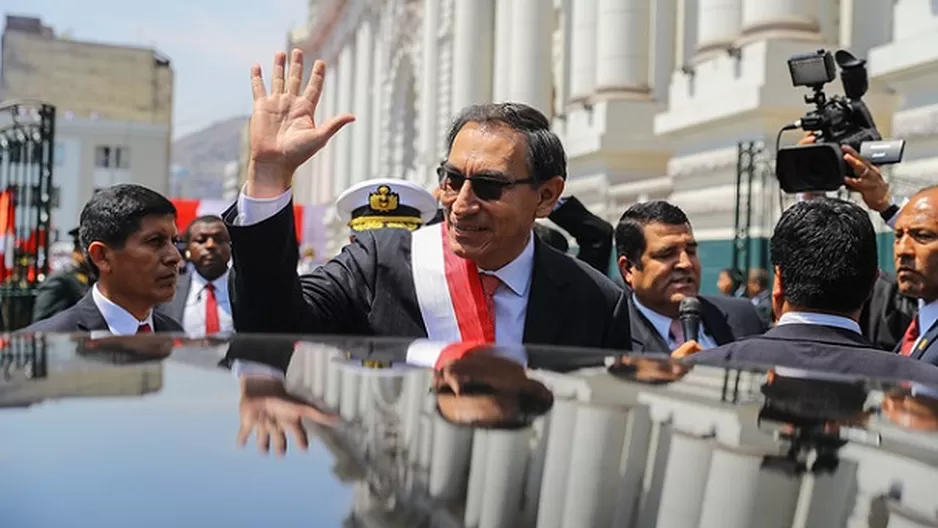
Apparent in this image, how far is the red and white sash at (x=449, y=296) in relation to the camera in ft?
9.00

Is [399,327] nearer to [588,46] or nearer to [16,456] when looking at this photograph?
[16,456]

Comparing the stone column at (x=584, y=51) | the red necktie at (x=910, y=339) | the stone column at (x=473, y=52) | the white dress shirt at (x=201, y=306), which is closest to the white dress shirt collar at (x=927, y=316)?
the red necktie at (x=910, y=339)

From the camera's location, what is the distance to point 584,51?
52.4 ft

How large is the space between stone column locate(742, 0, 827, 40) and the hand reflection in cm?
1004

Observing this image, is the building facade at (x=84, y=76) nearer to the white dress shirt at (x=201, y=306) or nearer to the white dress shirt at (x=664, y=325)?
the white dress shirt at (x=201, y=306)

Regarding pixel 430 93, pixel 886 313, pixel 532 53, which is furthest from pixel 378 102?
pixel 886 313

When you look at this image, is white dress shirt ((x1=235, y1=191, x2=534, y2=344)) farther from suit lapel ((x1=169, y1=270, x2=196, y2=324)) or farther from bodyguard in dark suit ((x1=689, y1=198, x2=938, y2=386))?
suit lapel ((x1=169, y1=270, x2=196, y2=324))

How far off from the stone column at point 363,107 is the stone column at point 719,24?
72.7 ft

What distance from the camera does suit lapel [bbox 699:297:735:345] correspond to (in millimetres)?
4336

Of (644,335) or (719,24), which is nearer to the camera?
(644,335)

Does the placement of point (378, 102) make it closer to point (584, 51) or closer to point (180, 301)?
point (584, 51)

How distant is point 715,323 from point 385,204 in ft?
5.45

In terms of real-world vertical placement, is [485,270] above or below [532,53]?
below

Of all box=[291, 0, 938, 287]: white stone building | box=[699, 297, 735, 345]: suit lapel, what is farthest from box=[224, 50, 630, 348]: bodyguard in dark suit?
box=[291, 0, 938, 287]: white stone building
